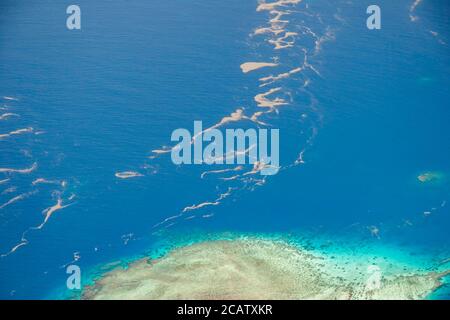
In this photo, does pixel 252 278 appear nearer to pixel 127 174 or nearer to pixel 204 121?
pixel 127 174

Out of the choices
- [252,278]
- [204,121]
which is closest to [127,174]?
[204,121]

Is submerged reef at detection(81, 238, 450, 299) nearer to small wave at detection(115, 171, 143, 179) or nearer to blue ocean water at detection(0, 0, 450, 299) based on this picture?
blue ocean water at detection(0, 0, 450, 299)

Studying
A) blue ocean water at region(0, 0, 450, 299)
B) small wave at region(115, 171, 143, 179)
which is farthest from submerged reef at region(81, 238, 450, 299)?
small wave at region(115, 171, 143, 179)

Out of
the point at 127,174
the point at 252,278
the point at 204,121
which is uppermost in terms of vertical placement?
the point at 204,121

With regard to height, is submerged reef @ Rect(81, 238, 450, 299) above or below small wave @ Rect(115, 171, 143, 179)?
below
